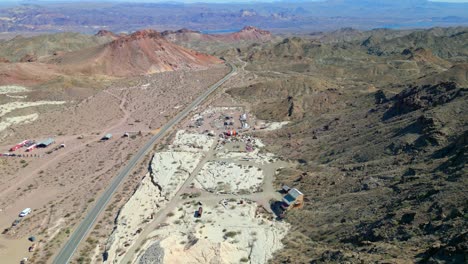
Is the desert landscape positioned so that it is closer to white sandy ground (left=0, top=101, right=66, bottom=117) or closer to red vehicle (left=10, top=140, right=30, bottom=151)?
red vehicle (left=10, top=140, right=30, bottom=151)

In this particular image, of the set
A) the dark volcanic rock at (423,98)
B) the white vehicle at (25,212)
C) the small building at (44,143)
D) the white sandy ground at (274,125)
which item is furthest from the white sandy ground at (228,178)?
the small building at (44,143)

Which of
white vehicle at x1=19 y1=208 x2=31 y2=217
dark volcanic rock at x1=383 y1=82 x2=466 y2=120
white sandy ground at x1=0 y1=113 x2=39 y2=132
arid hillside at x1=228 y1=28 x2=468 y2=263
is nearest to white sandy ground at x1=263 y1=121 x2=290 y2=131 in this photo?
arid hillside at x1=228 y1=28 x2=468 y2=263

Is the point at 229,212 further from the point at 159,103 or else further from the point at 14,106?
the point at 14,106

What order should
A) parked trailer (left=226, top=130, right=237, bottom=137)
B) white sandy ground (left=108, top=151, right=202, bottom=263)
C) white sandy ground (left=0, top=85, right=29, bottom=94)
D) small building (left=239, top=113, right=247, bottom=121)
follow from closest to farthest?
white sandy ground (left=108, top=151, right=202, bottom=263) → parked trailer (left=226, top=130, right=237, bottom=137) → small building (left=239, top=113, right=247, bottom=121) → white sandy ground (left=0, top=85, right=29, bottom=94)

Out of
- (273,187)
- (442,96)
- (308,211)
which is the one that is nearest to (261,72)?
(442,96)

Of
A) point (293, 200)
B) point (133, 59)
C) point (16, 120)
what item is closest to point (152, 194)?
point (293, 200)

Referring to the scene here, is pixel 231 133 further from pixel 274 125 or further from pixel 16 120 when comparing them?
pixel 16 120
